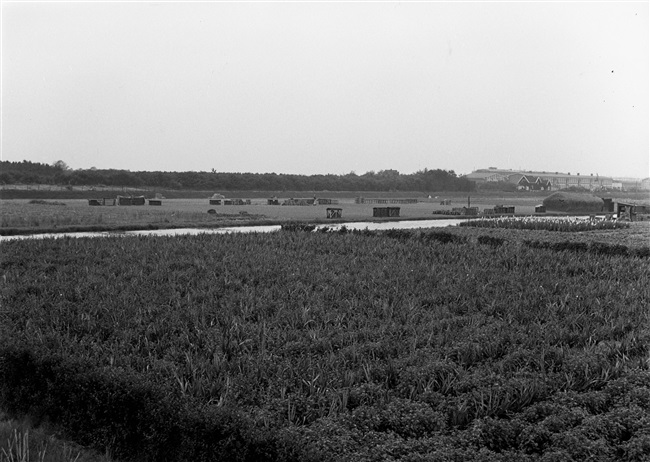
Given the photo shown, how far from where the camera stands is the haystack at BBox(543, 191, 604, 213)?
42156 mm

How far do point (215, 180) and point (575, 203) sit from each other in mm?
48375

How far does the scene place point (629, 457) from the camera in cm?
425

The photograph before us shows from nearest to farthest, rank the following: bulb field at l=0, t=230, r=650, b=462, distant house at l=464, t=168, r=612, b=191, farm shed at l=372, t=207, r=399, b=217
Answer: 1. bulb field at l=0, t=230, r=650, b=462
2. farm shed at l=372, t=207, r=399, b=217
3. distant house at l=464, t=168, r=612, b=191

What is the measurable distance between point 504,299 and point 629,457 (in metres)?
4.27

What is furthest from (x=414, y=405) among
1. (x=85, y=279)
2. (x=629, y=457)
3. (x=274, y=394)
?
(x=85, y=279)

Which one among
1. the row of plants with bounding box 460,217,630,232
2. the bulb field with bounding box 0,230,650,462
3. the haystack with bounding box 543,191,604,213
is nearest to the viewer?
the bulb field with bounding box 0,230,650,462

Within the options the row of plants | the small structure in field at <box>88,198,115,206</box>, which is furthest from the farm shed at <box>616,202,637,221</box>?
the small structure in field at <box>88,198,115,206</box>

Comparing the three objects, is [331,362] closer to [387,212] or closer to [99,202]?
[387,212]

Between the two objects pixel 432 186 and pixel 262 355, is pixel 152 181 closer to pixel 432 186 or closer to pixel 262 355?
pixel 432 186

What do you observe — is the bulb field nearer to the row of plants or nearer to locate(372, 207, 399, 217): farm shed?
the row of plants

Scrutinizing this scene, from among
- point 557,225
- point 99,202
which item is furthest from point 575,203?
point 99,202

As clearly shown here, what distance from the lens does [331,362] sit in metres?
5.77

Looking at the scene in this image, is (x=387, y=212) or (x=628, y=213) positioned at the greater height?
(x=628, y=213)

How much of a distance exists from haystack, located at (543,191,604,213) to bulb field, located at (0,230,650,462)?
33.6 meters
